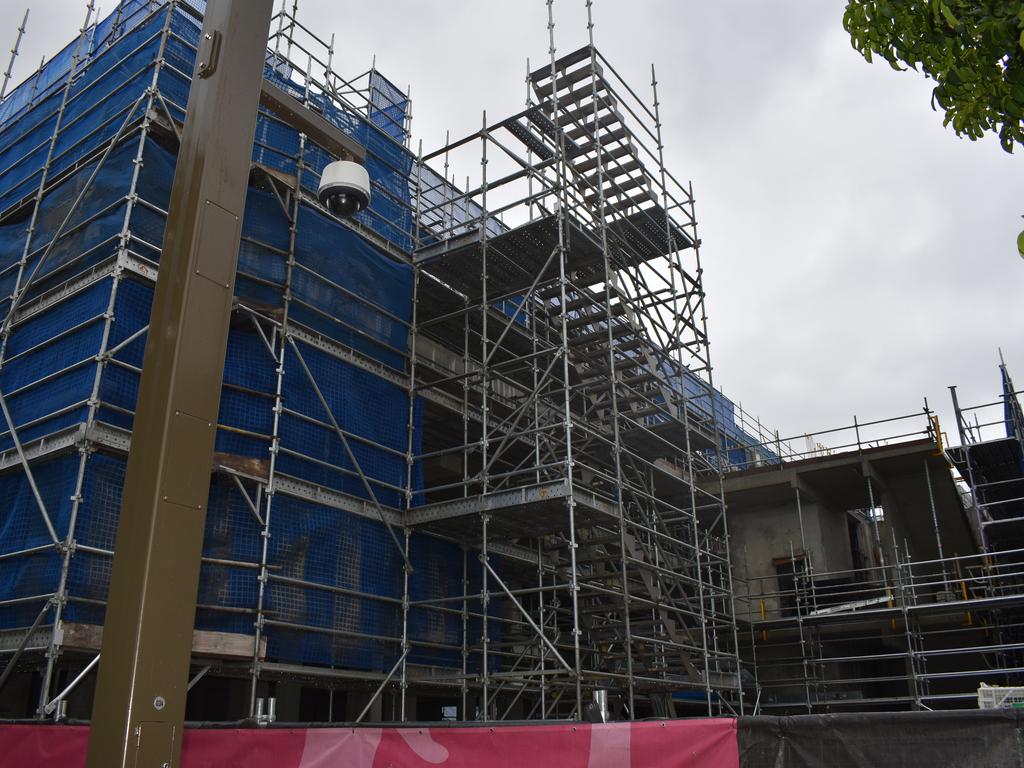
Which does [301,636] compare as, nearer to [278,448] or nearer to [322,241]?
[278,448]

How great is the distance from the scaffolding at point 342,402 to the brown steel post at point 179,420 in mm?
4214

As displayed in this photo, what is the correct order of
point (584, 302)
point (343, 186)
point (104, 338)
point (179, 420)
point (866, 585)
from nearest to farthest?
point (179, 420) → point (343, 186) → point (104, 338) → point (584, 302) → point (866, 585)

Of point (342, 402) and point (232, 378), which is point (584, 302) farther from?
point (232, 378)

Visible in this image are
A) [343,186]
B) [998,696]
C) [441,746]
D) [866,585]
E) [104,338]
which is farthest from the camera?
[866,585]

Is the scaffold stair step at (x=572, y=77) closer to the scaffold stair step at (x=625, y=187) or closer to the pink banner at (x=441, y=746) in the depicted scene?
the scaffold stair step at (x=625, y=187)

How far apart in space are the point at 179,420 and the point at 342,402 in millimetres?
8837

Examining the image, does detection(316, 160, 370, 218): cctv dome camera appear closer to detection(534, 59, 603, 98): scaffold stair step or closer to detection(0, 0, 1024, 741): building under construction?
detection(0, 0, 1024, 741): building under construction

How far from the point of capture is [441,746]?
6.14m

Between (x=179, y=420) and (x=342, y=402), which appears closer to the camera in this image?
(x=179, y=420)

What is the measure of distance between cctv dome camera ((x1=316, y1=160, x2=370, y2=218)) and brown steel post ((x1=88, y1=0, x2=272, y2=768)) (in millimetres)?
2883

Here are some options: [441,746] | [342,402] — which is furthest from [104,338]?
[441,746]

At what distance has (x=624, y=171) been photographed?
18172mm

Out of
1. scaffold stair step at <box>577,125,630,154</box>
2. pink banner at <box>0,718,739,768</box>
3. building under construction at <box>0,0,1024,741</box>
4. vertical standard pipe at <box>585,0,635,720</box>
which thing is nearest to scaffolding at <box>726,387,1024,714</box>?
building under construction at <box>0,0,1024,741</box>

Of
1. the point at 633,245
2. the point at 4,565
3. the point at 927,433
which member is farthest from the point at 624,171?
the point at 4,565
